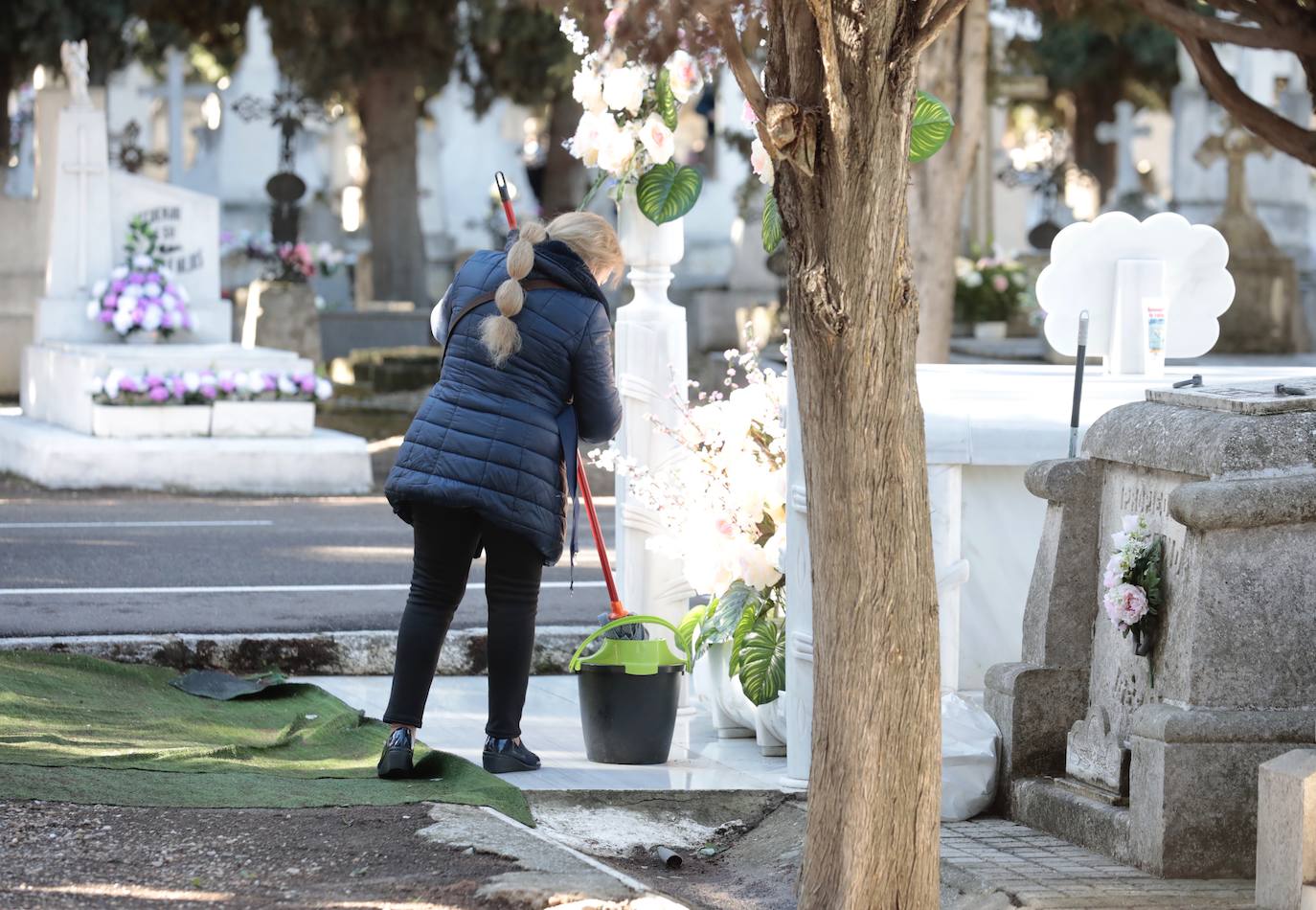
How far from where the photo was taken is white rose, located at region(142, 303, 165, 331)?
14492 millimetres

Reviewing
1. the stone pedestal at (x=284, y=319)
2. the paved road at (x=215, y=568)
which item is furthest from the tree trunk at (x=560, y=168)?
the paved road at (x=215, y=568)

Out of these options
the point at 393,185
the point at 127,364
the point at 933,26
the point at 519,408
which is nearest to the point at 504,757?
the point at 519,408

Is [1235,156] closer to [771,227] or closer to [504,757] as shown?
[771,227]

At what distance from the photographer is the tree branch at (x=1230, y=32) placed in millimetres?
10016

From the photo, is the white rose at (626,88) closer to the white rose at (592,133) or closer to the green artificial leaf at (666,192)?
the white rose at (592,133)

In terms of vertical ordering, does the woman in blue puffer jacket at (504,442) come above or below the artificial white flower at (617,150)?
below

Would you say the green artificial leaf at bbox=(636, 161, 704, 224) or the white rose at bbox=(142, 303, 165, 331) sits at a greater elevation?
the green artificial leaf at bbox=(636, 161, 704, 224)

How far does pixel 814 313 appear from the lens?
12.5 feet

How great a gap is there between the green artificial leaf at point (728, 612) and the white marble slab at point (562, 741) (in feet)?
0.93

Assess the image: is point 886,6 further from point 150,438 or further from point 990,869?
point 150,438

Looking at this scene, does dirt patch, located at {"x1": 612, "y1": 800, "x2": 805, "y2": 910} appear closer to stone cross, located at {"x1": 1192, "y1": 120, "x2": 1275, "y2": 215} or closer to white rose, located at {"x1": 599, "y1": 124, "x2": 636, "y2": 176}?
white rose, located at {"x1": 599, "y1": 124, "x2": 636, "y2": 176}

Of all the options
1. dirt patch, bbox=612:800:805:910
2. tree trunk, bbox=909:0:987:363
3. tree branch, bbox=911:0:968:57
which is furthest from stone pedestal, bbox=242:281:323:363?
tree branch, bbox=911:0:968:57

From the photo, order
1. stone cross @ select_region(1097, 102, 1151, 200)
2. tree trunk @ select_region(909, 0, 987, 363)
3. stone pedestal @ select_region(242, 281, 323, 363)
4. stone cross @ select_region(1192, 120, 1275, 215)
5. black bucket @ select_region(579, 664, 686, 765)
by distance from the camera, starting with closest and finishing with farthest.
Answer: black bucket @ select_region(579, 664, 686, 765) < tree trunk @ select_region(909, 0, 987, 363) < stone pedestal @ select_region(242, 281, 323, 363) < stone cross @ select_region(1192, 120, 1275, 215) < stone cross @ select_region(1097, 102, 1151, 200)

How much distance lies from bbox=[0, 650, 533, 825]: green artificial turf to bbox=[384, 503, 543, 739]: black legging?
0.22 meters
